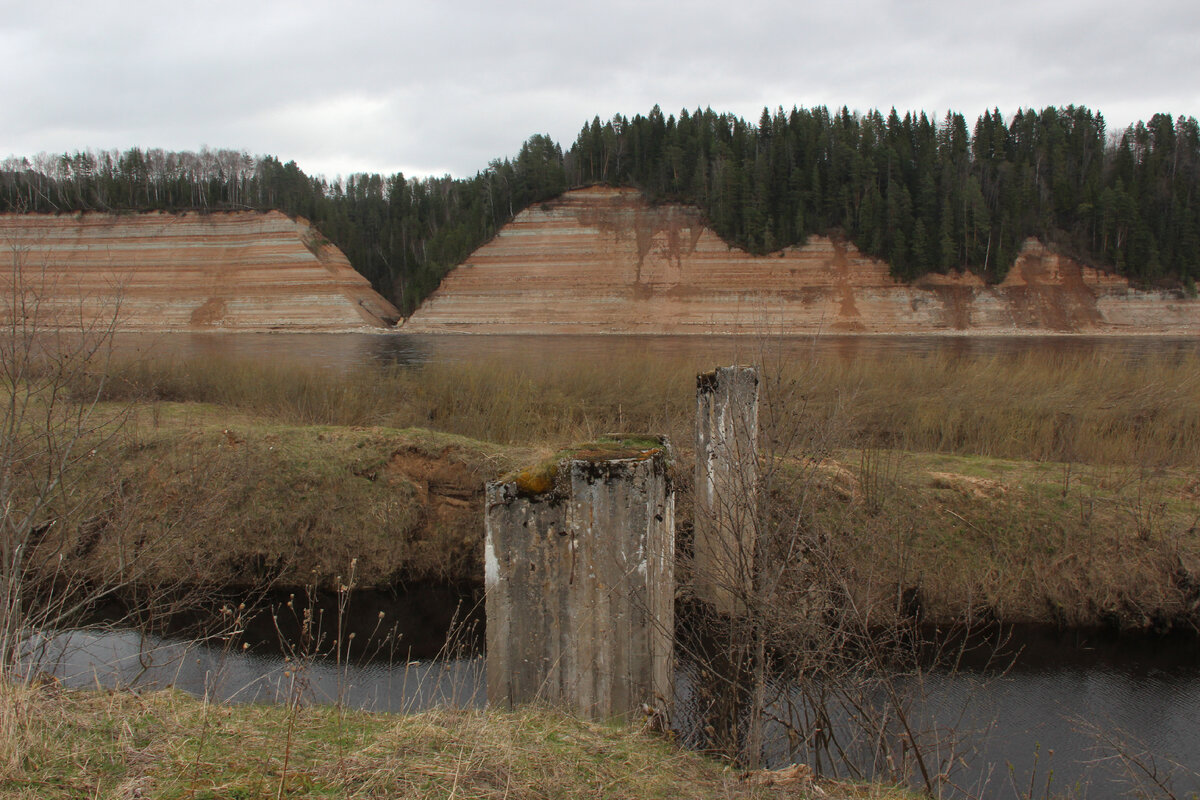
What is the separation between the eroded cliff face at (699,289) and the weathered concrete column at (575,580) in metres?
50.3

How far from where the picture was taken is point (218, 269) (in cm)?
6712

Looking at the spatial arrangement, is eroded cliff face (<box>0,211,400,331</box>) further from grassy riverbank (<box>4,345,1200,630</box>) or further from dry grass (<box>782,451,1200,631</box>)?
dry grass (<box>782,451,1200,631</box>)

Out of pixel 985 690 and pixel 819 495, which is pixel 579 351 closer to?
pixel 819 495

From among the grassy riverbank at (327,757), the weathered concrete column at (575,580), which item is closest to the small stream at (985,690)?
the weathered concrete column at (575,580)

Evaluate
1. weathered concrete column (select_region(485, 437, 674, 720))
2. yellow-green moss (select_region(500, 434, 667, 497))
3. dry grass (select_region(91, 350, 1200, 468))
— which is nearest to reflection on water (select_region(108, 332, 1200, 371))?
dry grass (select_region(91, 350, 1200, 468))

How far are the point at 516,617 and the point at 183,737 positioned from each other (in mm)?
1653

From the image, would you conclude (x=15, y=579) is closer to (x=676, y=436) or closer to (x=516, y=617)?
(x=516, y=617)

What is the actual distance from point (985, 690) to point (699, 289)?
5543 cm

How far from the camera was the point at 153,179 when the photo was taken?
83750 millimetres

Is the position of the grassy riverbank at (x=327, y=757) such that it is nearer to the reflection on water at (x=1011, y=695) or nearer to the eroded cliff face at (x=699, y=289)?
the reflection on water at (x=1011, y=695)

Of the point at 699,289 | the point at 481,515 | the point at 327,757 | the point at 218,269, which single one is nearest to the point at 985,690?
the point at 481,515

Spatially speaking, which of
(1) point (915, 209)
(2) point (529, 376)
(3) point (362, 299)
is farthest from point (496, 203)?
(2) point (529, 376)

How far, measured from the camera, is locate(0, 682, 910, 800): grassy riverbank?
2.95 meters

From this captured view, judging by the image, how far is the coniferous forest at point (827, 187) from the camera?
61.8 m
